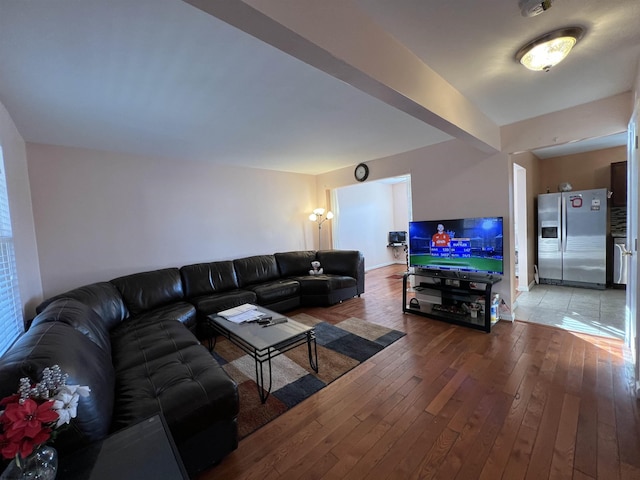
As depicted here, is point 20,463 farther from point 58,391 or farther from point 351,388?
point 351,388

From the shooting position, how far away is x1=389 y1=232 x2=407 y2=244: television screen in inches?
299

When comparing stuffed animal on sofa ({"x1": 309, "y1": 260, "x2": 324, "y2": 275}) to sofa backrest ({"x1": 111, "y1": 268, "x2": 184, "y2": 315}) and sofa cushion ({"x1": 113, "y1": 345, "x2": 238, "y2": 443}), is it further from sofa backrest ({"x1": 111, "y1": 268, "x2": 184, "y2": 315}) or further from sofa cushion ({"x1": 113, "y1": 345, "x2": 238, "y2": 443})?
sofa cushion ({"x1": 113, "y1": 345, "x2": 238, "y2": 443})

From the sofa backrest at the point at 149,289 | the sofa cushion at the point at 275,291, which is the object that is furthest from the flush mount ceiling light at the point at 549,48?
the sofa backrest at the point at 149,289

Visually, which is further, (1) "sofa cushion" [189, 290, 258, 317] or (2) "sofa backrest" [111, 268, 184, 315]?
(1) "sofa cushion" [189, 290, 258, 317]

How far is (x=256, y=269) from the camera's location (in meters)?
4.30

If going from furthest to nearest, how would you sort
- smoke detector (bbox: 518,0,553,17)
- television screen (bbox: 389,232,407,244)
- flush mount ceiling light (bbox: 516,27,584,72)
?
1. television screen (bbox: 389,232,407,244)
2. flush mount ceiling light (bbox: 516,27,584,72)
3. smoke detector (bbox: 518,0,553,17)

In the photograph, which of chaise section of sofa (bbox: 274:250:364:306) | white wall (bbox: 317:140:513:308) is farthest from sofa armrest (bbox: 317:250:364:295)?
white wall (bbox: 317:140:513:308)

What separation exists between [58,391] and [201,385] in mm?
754

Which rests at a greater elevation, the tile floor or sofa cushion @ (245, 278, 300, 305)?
sofa cushion @ (245, 278, 300, 305)

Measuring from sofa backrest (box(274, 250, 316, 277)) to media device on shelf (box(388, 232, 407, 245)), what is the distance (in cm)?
369

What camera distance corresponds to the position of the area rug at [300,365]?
1.93 metres

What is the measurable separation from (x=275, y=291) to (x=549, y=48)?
139 inches

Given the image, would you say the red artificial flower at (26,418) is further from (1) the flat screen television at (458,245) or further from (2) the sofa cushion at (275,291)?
(1) the flat screen television at (458,245)

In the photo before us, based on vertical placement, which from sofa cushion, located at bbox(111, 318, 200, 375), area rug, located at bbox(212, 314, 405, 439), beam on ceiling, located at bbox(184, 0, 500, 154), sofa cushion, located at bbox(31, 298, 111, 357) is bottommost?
area rug, located at bbox(212, 314, 405, 439)
